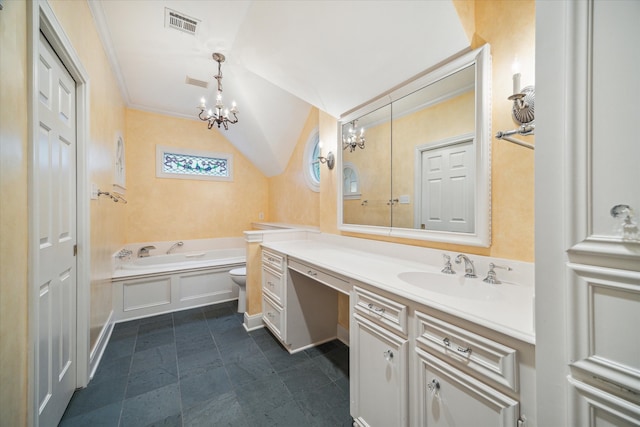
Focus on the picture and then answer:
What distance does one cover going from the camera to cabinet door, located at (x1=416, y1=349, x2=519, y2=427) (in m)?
0.77

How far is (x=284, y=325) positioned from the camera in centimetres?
208

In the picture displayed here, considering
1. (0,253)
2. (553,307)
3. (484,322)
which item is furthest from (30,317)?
(553,307)

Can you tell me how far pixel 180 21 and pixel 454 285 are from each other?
2914mm

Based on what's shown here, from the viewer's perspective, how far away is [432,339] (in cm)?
96

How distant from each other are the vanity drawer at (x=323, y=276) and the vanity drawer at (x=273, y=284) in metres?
0.23

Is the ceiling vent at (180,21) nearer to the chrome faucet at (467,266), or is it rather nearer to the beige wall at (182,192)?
the beige wall at (182,192)

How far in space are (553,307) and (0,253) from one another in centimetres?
174

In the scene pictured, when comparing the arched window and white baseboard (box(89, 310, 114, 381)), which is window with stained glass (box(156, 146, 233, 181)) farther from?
the arched window

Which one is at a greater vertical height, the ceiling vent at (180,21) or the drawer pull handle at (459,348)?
the ceiling vent at (180,21)

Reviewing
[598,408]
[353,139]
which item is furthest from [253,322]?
[598,408]

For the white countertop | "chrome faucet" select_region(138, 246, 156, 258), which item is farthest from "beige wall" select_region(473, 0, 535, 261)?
"chrome faucet" select_region(138, 246, 156, 258)

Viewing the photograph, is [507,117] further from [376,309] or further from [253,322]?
[253,322]

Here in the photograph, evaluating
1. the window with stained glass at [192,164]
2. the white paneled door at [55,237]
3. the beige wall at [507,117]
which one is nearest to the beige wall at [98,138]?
the white paneled door at [55,237]

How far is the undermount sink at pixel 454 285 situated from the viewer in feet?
3.81
